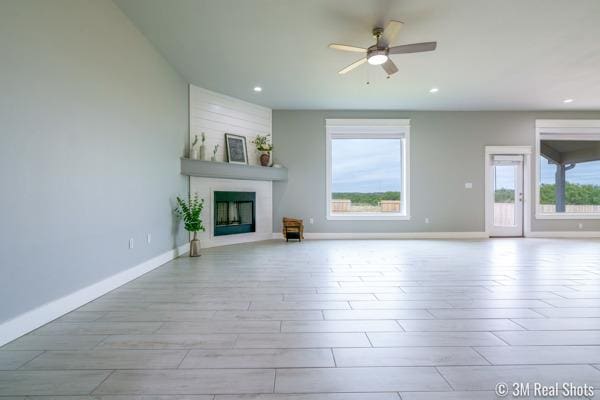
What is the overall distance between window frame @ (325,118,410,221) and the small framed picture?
1.90 m

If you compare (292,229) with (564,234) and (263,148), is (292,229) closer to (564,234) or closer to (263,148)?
(263,148)

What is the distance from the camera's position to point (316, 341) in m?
1.95

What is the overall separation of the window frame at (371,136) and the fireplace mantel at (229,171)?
1180 millimetres

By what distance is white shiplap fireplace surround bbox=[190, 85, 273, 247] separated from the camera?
5660mm

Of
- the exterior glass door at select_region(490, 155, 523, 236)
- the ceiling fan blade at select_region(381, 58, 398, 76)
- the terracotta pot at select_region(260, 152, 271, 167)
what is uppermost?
the ceiling fan blade at select_region(381, 58, 398, 76)

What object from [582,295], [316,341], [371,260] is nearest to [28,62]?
[316,341]

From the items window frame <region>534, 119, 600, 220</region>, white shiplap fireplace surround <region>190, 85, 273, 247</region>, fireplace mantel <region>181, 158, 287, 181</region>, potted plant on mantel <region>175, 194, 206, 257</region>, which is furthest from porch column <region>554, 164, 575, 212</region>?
A: potted plant on mantel <region>175, 194, 206, 257</region>

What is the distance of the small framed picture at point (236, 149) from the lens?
6086 millimetres

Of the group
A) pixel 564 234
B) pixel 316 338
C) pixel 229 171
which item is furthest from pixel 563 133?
pixel 316 338

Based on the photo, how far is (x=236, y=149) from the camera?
622 centimetres

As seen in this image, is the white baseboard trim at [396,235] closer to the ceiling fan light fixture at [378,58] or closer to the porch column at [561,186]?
the porch column at [561,186]

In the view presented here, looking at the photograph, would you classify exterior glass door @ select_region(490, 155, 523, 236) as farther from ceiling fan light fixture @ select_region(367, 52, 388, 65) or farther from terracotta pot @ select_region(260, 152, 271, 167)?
terracotta pot @ select_region(260, 152, 271, 167)

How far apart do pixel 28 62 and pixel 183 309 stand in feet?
6.91

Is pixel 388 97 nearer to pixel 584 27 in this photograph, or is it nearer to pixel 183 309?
pixel 584 27
